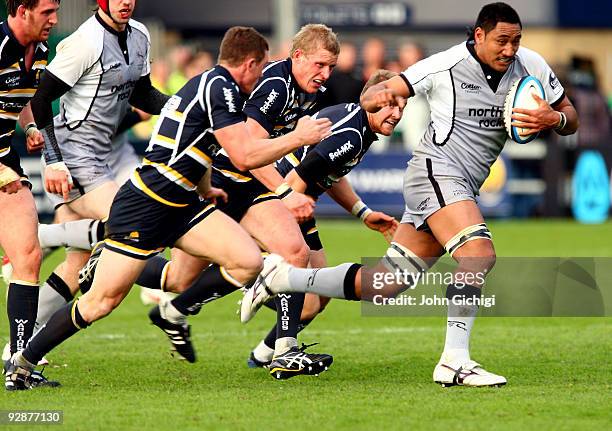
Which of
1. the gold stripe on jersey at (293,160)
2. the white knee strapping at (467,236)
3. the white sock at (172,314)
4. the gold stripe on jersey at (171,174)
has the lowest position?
the white sock at (172,314)

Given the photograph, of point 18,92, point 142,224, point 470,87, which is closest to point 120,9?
point 18,92

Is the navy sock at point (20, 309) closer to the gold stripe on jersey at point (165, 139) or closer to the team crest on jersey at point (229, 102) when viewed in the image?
the gold stripe on jersey at point (165, 139)

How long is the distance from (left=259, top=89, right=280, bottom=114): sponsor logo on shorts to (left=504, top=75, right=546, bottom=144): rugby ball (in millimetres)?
1497

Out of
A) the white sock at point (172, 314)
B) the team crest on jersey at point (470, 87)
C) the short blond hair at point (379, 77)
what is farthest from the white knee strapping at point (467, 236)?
the white sock at point (172, 314)

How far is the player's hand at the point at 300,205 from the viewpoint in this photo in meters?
8.84

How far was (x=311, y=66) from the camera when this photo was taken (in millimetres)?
9164

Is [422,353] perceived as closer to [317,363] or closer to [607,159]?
[317,363]

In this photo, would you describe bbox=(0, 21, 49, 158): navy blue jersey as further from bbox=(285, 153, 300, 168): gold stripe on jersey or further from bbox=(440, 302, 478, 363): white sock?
bbox=(440, 302, 478, 363): white sock

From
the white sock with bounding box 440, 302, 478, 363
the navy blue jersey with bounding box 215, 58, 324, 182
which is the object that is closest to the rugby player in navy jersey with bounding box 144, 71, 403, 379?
the navy blue jersey with bounding box 215, 58, 324, 182

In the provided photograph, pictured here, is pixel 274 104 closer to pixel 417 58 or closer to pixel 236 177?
pixel 236 177

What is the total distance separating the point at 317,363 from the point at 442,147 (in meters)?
1.59

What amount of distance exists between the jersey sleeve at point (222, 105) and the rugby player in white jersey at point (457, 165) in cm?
99

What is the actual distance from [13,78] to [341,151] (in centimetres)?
215

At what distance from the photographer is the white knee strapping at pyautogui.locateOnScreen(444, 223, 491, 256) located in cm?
841
